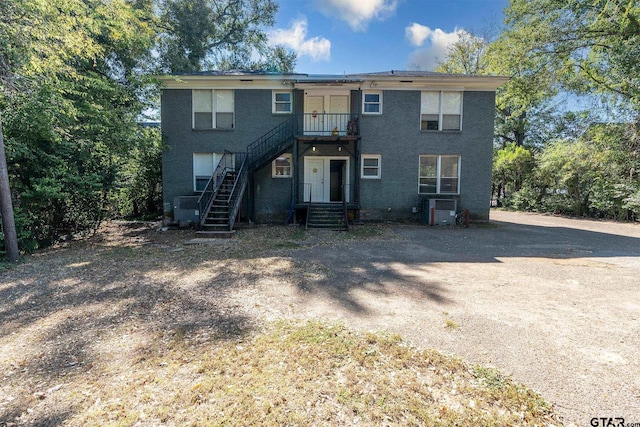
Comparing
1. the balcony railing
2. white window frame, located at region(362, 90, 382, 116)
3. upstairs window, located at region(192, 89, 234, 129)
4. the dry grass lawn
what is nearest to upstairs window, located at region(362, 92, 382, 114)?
white window frame, located at region(362, 90, 382, 116)

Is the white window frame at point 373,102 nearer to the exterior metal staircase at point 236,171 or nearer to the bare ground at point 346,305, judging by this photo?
the exterior metal staircase at point 236,171

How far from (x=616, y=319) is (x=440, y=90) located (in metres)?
11.0

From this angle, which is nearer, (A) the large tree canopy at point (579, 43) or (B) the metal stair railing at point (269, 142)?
(B) the metal stair railing at point (269, 142)

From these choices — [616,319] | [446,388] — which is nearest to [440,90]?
[616,319]

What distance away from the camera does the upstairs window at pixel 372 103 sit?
12.8m

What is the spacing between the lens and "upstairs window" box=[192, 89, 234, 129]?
1272 centimetres

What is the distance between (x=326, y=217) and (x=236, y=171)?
4.36 metres

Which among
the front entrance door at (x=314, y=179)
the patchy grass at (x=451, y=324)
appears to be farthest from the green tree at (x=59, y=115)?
the patchy grass at (x=451, y=324)

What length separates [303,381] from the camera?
8.99ft

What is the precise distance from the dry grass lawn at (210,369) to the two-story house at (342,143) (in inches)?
316

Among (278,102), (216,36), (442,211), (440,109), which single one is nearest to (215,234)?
(278,102)

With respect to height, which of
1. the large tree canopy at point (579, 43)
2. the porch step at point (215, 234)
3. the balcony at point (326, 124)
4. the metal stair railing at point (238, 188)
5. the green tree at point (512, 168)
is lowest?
the porch step at point (215, 234)

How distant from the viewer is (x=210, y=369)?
9.57 ft

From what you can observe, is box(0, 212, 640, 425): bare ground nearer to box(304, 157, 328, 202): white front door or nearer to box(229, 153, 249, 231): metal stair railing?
box(229, 153, 249, 231): metal stair railing
